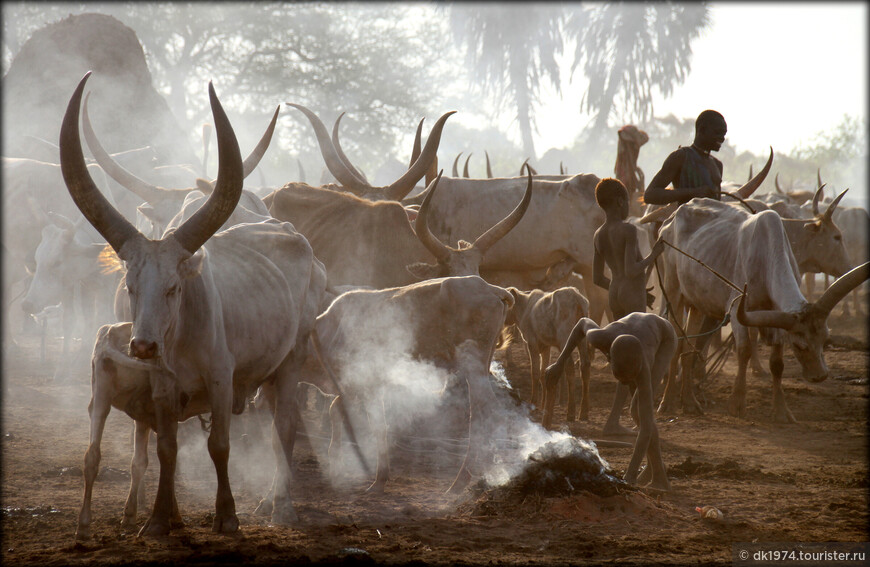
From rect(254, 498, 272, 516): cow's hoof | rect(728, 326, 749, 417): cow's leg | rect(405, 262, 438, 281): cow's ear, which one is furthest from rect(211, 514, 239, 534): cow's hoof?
rect(728, 326, 749, 417): cow's leg

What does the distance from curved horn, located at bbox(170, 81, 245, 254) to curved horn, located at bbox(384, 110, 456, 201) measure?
4462mm

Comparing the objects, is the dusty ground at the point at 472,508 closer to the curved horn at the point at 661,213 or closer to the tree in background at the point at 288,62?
the curved horn at the point at 661,213

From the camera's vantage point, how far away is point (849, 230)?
16203 mm

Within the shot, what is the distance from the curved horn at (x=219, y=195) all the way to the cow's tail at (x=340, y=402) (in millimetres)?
1590

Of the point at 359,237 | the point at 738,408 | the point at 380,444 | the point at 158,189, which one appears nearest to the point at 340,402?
the point at 380,444

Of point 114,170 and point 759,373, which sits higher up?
point 114,170

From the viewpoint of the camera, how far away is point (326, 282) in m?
6.32

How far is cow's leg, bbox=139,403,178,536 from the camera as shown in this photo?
4152 mm

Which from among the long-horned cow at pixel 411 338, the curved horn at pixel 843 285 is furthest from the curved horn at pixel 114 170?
the curved horn at pixel 843 285

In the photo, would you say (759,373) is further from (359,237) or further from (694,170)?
(359,237)

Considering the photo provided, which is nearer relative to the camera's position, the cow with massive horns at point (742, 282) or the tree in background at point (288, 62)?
the cow with massive horns at point (742, 282)

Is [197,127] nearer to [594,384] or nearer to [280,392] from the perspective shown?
[594,384]

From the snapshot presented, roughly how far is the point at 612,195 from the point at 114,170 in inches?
171

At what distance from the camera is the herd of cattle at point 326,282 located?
423 cm
